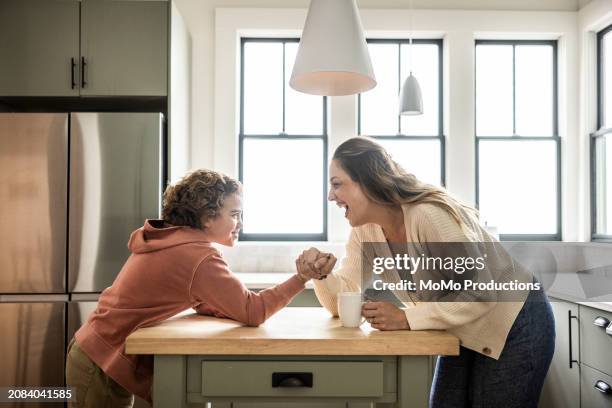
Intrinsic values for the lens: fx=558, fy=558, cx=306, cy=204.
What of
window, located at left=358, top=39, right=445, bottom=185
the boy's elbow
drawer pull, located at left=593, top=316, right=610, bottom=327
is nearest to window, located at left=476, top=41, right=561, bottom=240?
window, located at left=358, top=39, right=445, bottom=185

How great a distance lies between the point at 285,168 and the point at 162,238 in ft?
8.24

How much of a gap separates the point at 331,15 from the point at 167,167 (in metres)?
1.95

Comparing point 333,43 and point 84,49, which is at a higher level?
point 84,49

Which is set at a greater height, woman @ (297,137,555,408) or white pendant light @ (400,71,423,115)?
white pendant light @ (400,71,423,115)

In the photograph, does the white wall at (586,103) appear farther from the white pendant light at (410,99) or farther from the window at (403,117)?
the white pendant light at (410,99)

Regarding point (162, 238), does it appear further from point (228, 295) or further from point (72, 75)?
point (72, 75)

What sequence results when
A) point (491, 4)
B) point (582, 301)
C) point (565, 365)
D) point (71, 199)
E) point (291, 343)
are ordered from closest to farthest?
point (291, 343) < point (582, 301) < point (565, 365) < point (71, 199) < point (491, 4)

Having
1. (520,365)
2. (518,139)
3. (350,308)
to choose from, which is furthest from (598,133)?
(350,308)

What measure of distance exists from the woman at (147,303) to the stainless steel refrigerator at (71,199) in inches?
64.1

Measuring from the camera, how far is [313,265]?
5.69 feet

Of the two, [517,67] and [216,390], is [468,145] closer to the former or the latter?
[517,67]

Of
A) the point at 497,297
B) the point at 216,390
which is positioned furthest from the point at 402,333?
the point at 216,390

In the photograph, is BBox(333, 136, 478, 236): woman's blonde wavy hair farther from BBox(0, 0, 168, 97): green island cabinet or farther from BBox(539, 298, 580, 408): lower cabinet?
BBox(0, 0, 168, 97): green island cabinet

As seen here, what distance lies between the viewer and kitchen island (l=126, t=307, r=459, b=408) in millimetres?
1389
